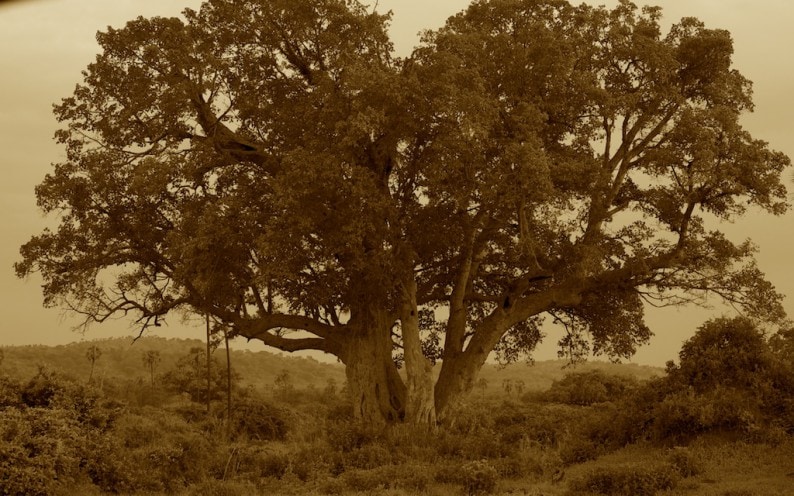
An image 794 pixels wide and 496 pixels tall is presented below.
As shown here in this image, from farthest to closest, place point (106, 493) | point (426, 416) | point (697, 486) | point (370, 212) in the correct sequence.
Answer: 1. point (426, 416)
2. point (370, 212)
3. point (106, 493)
4. point (697, 486)

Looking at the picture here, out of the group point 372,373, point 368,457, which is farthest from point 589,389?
point 368,457

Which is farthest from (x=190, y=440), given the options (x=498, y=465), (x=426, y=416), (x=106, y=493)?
(x=498, y=465)

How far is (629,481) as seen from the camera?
1565 cm

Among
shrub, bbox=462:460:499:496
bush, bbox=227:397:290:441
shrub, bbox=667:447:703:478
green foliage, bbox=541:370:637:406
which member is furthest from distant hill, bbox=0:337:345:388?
shrub, bbox=667:447:703:478

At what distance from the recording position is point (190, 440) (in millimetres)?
21500

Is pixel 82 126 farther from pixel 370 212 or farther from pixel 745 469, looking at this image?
pixel 745 469

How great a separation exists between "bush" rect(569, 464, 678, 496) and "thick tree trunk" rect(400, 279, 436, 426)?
7.74 metres

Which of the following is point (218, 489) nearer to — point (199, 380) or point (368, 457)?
point (368, 457)

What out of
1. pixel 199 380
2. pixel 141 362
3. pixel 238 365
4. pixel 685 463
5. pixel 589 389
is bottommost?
pixel 685 463

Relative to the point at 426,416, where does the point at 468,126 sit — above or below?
above

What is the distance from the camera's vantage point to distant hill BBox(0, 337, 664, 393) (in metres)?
71.4

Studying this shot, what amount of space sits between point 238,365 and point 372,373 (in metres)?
60.7

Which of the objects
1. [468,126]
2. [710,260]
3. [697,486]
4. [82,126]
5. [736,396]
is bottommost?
[697,486]

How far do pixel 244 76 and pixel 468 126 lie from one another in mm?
8378
